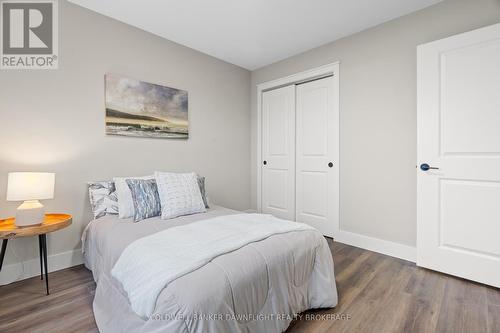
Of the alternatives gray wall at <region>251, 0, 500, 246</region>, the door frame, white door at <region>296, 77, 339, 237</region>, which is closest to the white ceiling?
gray wall at <region>251, 0, 500, 246</region>

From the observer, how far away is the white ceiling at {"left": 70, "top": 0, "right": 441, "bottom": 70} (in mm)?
2223

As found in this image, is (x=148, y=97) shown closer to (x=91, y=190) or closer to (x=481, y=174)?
(x=91, y=190)

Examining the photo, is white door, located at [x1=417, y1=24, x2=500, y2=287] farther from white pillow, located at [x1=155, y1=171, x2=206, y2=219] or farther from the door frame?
white pillow, located at [x1=155, y1=171, x2=206, y2=219]

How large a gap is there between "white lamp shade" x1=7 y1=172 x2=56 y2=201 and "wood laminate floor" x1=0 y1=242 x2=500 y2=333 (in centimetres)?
76

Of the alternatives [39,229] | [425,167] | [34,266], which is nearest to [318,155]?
[425,167]

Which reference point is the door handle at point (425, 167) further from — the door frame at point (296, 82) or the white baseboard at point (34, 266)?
the white baseboard at point (34, 266)

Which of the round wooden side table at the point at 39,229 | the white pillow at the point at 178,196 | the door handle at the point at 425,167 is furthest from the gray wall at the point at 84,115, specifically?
the door handle at the point at 425,167

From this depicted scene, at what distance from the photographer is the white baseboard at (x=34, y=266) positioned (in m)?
1.93

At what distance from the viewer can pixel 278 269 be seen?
52.6 inches

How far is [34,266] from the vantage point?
2051 millimetres

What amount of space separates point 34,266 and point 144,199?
112 cm

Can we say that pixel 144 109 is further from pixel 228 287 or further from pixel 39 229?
pixel 228 287

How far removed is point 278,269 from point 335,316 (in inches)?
23.8

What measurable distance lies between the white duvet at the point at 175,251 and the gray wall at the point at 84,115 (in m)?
1.29
